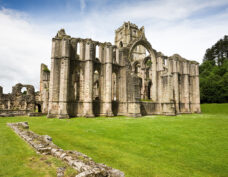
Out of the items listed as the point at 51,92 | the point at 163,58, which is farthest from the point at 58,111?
the point at 163,58

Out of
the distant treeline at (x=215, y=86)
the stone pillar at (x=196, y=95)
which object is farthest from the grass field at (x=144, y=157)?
the distant treeline at (x=215, y=86)

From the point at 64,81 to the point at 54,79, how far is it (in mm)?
1222

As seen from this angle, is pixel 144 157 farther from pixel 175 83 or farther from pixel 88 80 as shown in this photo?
pixel 175 83

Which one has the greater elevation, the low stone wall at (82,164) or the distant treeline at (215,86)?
the distant treeline at (215,86)

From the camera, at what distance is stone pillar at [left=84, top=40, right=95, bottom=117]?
1858 centimetres

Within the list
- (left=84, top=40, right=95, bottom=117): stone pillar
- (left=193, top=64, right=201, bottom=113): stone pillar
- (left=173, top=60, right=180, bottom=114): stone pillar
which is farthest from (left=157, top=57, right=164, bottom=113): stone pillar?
(left=84, top=40, right=95, bottom=117): stone pillar

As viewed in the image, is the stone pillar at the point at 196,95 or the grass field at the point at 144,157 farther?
the stone pillar at the point at 196,95

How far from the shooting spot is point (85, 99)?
18.9 meters

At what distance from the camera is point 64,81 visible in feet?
59.1

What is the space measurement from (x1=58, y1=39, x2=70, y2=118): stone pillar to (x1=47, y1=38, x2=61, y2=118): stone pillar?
23.3 inches

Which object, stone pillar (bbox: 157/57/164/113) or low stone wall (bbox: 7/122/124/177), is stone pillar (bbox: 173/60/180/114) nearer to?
stone pillar (bbox: 157/57/164/113)

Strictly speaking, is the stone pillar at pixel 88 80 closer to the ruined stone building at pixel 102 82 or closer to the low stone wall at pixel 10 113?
the ruined stone building at pixel 102 82

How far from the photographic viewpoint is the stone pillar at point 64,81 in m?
17.5

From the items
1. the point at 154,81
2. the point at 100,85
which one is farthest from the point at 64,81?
the point at 154,81
